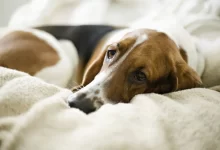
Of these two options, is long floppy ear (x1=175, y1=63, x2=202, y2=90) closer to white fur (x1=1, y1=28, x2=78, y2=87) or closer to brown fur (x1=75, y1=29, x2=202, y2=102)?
brown fur (x1=75, y1=29, x2=202, y2=102)

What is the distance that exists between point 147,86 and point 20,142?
759mm

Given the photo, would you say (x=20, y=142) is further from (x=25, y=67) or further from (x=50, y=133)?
(x=25, y=67)

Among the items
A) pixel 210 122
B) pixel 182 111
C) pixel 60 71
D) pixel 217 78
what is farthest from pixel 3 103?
pixel 217 78

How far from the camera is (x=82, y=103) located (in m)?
1.45

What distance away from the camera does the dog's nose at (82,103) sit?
1411 millimetres

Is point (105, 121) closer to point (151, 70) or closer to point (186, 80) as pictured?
point (151, 70)

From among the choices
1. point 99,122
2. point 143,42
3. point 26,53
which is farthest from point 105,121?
point 26,53

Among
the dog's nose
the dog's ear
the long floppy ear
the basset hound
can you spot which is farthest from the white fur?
the long floppy ear

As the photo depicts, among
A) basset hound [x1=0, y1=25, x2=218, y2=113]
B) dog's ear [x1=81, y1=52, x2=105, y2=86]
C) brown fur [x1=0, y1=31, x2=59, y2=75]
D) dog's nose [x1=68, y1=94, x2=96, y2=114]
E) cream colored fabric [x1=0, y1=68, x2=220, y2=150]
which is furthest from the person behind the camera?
brown fur [x1=0, y1=31, x2=59, y2=75]

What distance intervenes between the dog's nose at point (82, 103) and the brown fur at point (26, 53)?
2.13 ft

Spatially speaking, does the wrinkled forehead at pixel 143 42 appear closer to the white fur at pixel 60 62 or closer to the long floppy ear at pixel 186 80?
the long floppy ear at pixel 186 80

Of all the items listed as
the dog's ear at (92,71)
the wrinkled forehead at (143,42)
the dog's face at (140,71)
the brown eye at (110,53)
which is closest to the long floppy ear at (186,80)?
the dog's face at (140,71)

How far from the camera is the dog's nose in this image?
4.63 feet

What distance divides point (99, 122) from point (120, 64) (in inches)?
20.8
